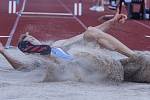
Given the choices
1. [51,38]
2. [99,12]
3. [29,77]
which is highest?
[29,77]

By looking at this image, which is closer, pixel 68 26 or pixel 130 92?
pixel 130 92

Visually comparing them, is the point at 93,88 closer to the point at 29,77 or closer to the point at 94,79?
the point at 94,79

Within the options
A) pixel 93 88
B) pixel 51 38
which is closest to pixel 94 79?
pixel 93 88

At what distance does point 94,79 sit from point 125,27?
972cm

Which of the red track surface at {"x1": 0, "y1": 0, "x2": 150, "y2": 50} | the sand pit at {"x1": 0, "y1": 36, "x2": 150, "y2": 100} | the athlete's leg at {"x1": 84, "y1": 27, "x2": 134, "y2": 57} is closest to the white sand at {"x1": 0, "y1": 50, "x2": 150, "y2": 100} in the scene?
the sand pit at {"x1": 0, "y1": 36, "x2": 150, "y2": 100}

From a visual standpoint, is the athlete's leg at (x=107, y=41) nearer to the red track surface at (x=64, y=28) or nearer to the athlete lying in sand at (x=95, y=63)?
the athlete lying in sand at (x=95, y=63)

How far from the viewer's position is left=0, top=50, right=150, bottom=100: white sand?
582 centimetres

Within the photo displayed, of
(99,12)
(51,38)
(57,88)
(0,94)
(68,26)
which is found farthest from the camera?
(99,12)

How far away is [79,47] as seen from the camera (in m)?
7.31

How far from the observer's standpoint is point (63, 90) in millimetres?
6172

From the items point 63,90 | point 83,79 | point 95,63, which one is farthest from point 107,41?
point 63,90

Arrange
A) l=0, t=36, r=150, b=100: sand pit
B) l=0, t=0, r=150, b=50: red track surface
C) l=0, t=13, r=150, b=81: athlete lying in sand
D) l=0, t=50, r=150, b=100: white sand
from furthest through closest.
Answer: l=0, t=0, r=150, b=50: red track surface < l=0, t=13, r=150, b=81: athlete lying in sand < l=0, t=36, r=150, b=100: sand pit < l=0, t=50, r=150, b=100: white sand

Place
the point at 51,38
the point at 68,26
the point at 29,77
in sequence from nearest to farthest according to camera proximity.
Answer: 1. the point at 29,77
2. the point at 51,38
3. the point at 68,26

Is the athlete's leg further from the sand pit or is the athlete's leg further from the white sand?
the white sand
